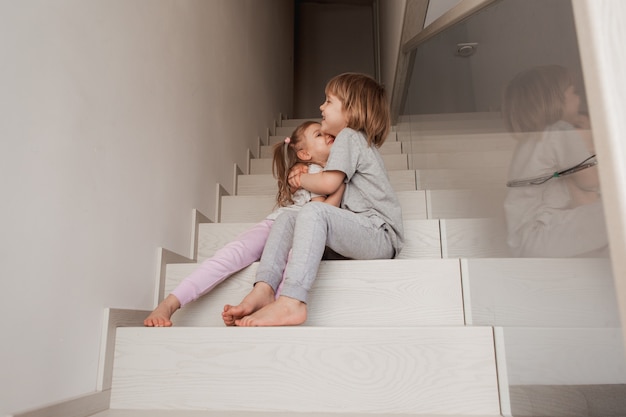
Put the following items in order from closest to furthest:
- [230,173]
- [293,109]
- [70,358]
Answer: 1. [70,358]
2. [230,173]
3. [293,109]

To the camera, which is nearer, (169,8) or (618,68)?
(618,68)

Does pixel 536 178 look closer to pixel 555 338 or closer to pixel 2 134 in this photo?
pixel 555 338

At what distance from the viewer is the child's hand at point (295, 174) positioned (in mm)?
1518

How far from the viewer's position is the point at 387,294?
1.08 meters

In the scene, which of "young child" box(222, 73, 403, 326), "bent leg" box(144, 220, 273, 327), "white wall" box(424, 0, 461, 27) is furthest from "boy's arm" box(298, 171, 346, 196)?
"white wall" box(424, 0, 461, 27)

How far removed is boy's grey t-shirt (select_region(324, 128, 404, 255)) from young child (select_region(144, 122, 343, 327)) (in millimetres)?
53

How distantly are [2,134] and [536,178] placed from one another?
0.80 metres

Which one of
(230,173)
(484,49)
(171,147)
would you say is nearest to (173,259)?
(171,147)

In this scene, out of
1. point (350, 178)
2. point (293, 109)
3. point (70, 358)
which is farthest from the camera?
point (293, 109)

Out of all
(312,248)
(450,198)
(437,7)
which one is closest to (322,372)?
(312,248)

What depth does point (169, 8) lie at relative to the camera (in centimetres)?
144

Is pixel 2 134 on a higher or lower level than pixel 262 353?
higher

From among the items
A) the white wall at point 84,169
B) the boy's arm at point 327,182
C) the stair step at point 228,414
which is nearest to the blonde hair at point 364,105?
the boy's arm at point 327,182

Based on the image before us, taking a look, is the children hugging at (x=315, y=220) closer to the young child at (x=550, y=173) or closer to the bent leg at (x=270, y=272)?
the bent leg at (x=270, y=272)
